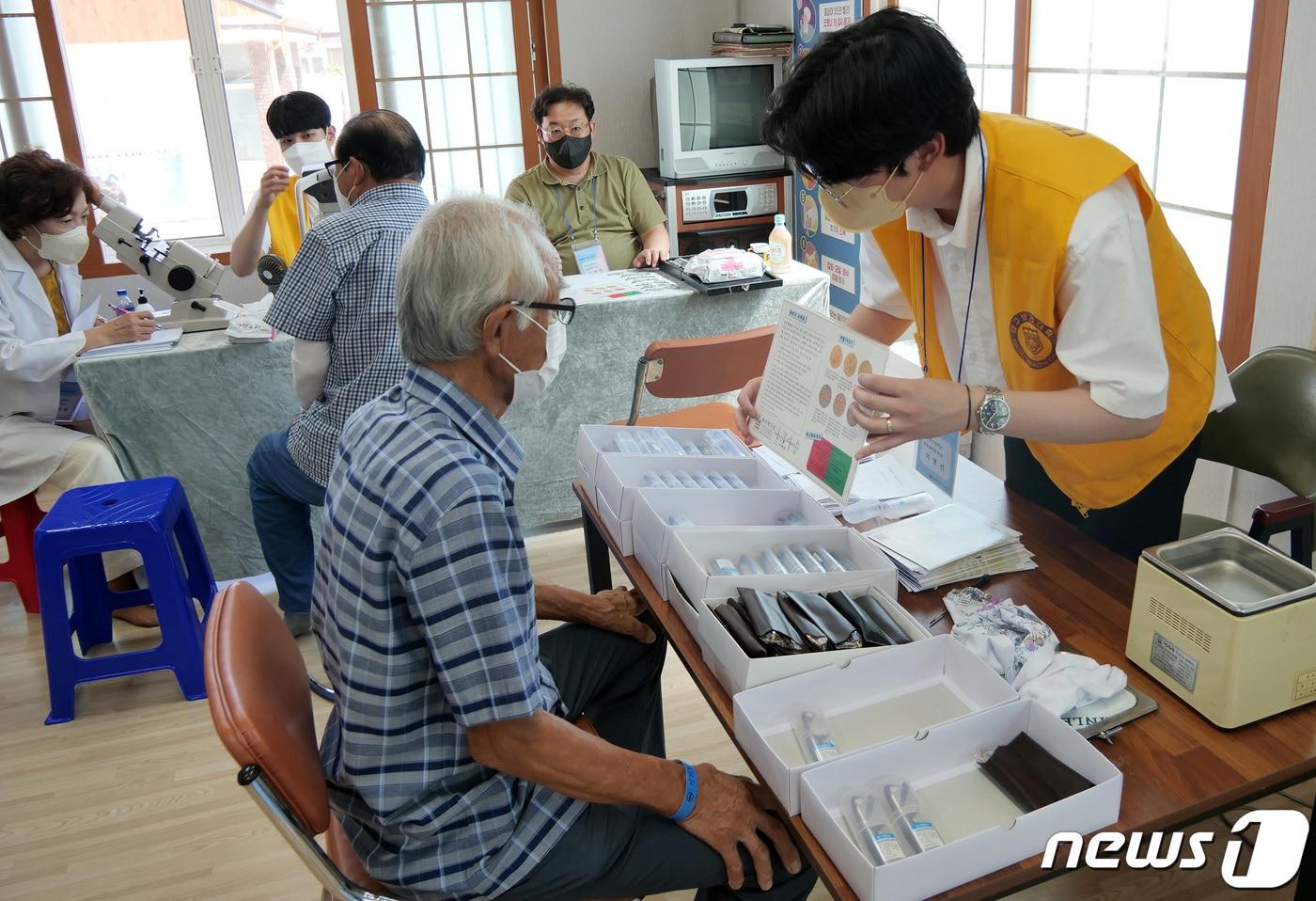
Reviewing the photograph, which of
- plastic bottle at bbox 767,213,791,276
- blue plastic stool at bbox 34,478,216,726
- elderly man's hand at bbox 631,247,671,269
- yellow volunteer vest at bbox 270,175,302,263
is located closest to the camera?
blue plastic stool at bbox 34,478,216,726

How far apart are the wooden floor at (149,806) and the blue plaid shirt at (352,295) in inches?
34.9

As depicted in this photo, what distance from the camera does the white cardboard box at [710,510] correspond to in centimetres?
158

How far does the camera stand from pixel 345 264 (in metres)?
2.43

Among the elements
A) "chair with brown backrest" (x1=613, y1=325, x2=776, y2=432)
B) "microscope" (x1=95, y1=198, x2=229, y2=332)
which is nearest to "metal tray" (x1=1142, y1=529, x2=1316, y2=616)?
"chair with brown backrest" (x1=613, y1=325, x2=776, y2=432)

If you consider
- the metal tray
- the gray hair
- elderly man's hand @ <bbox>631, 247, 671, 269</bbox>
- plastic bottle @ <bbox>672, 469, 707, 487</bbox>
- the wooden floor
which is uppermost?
the gray hair

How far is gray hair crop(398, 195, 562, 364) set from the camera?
127cm

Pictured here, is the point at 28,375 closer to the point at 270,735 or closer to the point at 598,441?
the point at 598,441

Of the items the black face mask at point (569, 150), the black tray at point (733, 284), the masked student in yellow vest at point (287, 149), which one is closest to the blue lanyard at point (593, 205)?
the black face mask at point (569, 150)

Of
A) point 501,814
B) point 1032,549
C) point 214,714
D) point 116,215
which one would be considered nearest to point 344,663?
point 214,714

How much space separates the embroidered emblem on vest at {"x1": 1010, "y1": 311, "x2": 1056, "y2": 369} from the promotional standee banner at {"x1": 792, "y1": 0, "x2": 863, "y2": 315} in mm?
2950

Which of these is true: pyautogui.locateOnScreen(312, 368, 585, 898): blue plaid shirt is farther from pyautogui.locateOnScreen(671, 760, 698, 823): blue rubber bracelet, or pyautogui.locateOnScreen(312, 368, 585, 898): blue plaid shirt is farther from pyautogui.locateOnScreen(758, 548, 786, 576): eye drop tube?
pyautogui.locateOnScreen(758, 548, 786, 576): eye drop tube

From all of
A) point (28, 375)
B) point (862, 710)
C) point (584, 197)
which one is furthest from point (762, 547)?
point (584, 197)

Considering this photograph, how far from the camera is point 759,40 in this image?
480cm

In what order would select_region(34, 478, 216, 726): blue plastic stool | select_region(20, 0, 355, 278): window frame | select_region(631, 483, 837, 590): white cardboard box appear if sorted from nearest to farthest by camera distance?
1. select_region(631, 483, 837, 590): white cardboard box
2. select_region(34, 478, 216, 726): blue plastic stool
3. select_region(20, 0, 355, 278): window frame
